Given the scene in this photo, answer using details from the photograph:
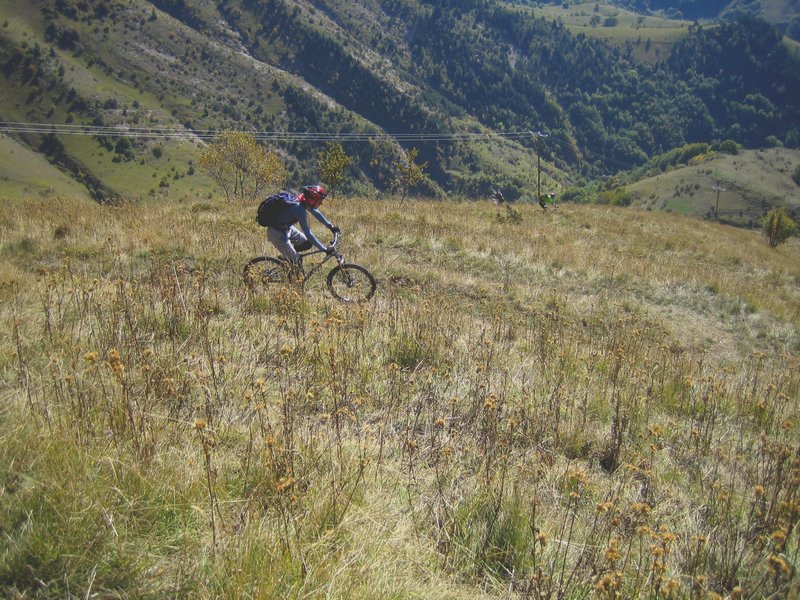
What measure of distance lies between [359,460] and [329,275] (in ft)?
20.2

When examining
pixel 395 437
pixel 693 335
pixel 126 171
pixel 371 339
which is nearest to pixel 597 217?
pixel 693 335

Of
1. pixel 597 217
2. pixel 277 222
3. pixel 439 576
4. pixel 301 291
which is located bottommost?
pixel 439 576

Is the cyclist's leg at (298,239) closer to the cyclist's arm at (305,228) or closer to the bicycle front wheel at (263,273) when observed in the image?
the cyclist's arm at (305,228)

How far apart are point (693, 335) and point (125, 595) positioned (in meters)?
12.5

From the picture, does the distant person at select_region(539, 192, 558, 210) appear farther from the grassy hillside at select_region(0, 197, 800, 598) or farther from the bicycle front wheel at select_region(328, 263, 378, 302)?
the bicycle front wheel at select_region(328, 263, 378, 302)

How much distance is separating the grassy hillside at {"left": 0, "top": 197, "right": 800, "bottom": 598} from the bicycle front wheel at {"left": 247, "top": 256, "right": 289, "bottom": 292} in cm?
29

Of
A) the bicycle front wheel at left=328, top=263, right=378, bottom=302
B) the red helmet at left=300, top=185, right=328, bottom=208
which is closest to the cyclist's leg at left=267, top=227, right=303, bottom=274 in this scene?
the red helmet at left=300, top=185, right=328, bottom=208

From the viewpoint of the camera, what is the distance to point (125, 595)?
2.11 meters

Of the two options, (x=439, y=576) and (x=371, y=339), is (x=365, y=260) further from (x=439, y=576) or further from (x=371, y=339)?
(x=439, y=576)

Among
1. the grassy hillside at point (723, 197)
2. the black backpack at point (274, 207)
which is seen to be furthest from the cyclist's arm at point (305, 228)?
the grassy hillside at point (723, 197)

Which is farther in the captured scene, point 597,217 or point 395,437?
point 597,217

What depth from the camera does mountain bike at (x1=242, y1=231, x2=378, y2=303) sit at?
7.95 m

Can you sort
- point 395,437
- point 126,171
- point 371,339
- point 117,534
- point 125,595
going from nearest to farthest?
point 125,595, point 117,534, point 395,437, point 371,339, point 126,171

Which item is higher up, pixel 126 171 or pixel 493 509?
pixel 126 171
